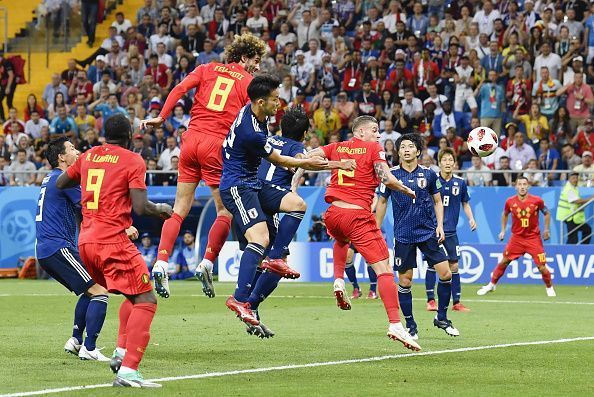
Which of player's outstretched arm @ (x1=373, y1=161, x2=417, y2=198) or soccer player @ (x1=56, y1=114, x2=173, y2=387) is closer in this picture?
soccer player @ (x1=56, y1=114, x2=173, y2=387)

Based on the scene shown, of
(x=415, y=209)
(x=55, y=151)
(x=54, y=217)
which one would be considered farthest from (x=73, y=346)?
(x=415, y=209)

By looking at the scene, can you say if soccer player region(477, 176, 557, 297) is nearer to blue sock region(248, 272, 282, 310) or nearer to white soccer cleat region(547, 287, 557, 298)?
white soccer cleat region(547, 287, 557, 298)

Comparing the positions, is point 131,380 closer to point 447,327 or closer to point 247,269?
point 247,269

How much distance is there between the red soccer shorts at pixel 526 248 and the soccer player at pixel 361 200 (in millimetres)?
10382

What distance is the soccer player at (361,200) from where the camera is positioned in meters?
12.7

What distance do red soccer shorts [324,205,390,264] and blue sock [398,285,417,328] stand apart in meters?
1.26

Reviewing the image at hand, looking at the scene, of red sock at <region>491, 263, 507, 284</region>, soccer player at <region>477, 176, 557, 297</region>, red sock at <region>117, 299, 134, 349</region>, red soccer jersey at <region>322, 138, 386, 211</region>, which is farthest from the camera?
soccer player at <region>477, 176, 557, 297</region>

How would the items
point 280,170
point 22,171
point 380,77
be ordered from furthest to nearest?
point 380,77 → point 22,171 → point 280,170

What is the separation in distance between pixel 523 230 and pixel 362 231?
1087 cm

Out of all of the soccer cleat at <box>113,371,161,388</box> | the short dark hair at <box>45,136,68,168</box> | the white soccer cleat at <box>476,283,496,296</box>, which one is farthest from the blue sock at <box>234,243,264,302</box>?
the white soccer cleat at <box>476,283,496,296</box>

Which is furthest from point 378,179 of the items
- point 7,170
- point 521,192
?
point 7,170

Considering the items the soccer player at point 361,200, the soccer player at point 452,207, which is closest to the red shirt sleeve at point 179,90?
the soccer player at point 361,200

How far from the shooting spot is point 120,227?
31.9 ft

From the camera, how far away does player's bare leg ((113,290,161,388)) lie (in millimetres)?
9414
